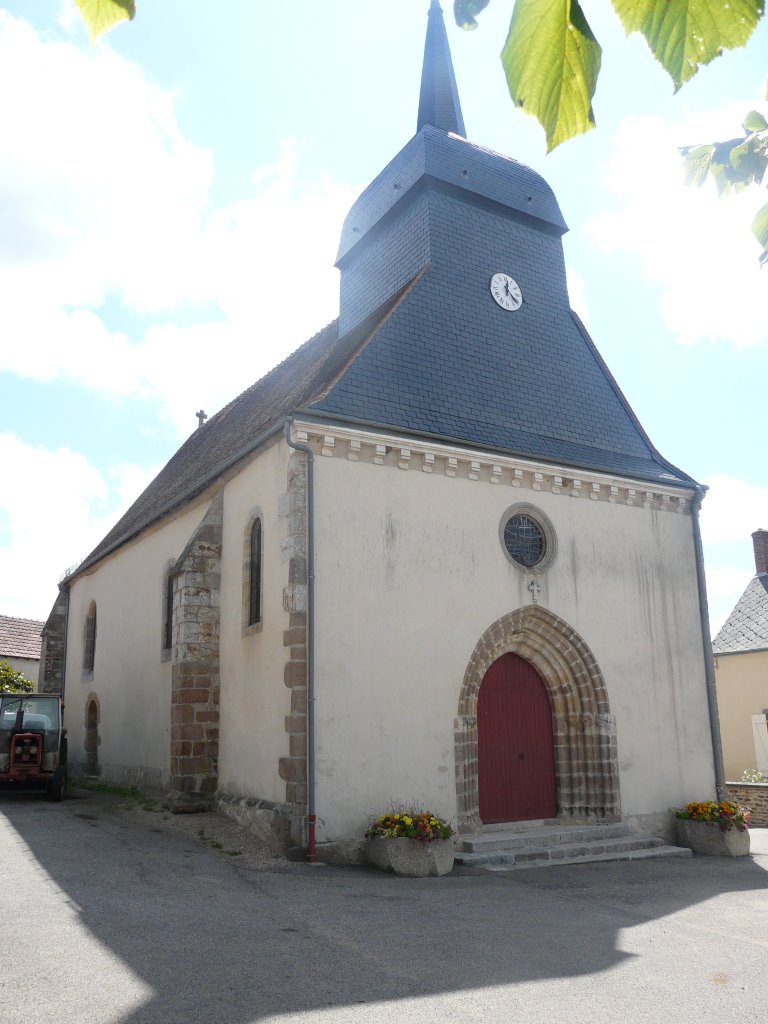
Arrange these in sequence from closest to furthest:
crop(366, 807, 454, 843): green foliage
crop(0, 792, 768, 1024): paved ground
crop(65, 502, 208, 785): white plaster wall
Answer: crop(0, 792, 768, 1024): paved ground → crop(366, 807, 454, 843): green foliage → crop(65, 502, 208, 785): white plaster wall

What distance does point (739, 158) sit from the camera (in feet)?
8.13

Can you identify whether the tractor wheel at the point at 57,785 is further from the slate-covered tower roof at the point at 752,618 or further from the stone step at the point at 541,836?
the slate-covered tower roof at the point at 752,618

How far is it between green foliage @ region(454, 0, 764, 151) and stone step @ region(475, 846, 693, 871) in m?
10.0

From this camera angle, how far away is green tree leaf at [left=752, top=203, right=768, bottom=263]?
235 cm

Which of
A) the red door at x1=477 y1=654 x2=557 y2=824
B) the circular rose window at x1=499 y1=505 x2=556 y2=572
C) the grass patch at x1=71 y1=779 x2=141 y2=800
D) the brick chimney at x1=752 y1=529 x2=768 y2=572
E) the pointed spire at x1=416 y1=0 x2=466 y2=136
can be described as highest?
the pointed spire at x1=416 y1=0 x2=466 y2=136

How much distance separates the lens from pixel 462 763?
11.3 metres

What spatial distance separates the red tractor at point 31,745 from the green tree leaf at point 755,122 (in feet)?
49.5

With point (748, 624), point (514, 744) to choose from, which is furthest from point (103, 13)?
point (748, 624)

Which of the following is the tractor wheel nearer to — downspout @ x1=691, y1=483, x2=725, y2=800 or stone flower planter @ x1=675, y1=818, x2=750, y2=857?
stone flower planter @ x1=675, y1=818, x2=750, y2=857

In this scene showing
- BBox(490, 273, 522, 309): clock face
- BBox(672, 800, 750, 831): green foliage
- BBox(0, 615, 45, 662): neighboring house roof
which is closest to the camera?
BBox(672, 800, 750, 831): green foliage

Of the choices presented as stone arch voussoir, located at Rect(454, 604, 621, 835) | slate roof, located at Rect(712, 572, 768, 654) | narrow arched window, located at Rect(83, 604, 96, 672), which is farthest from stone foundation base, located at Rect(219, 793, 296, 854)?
slate roof, located at Rect(712, 572, 768, 654)

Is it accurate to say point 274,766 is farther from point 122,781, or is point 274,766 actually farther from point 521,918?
point 122,781

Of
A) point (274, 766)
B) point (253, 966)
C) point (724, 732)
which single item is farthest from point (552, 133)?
point (724, 732)

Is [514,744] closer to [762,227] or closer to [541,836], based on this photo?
[541,836]
